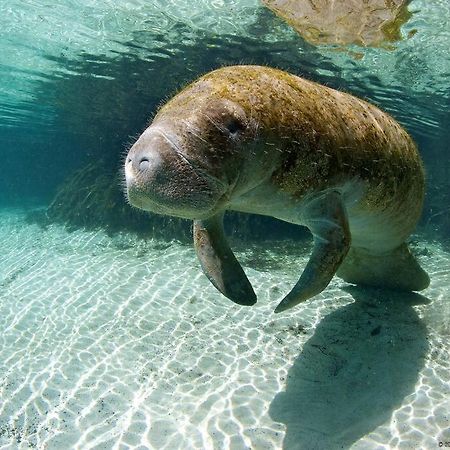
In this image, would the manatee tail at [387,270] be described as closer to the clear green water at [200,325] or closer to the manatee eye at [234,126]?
the clear green water at [200,325]

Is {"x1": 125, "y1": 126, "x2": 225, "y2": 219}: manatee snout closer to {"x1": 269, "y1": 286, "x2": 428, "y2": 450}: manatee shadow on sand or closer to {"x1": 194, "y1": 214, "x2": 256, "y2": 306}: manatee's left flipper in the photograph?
{"x1": 194, "y1": 214, "x2": 256, "y2": 306}: manatee's left flipper

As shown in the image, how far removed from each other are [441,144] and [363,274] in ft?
73.9

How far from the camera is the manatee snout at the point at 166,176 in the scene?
221 centimetres

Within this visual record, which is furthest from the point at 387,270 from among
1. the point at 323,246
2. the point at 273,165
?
the point at 273,165

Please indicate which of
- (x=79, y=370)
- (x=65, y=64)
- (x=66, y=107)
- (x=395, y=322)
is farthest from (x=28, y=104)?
(x=395, y=322)

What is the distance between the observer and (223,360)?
17.0 ft

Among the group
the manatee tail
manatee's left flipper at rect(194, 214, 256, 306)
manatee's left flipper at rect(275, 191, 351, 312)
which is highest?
manatee's left flipper at rect(275, 191, 351, 312)

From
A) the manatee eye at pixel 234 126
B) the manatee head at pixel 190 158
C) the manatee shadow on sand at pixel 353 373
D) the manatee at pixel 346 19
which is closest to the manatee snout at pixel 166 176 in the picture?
the manatee head at pixel 190 158

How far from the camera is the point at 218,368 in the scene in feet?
16.5

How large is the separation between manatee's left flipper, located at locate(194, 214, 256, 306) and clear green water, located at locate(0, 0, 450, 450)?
140 centimetres

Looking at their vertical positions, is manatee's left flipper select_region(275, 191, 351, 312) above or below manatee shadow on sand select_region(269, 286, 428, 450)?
above

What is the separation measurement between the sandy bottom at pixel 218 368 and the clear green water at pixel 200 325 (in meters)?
0.02

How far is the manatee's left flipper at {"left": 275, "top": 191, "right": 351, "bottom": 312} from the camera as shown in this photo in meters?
3.26

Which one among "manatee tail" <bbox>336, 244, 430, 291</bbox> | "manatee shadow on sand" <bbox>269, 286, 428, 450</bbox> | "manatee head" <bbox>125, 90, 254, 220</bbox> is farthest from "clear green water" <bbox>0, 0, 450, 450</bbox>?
"manatee head" <bbox>125, 90, 254, 220</bbox>
